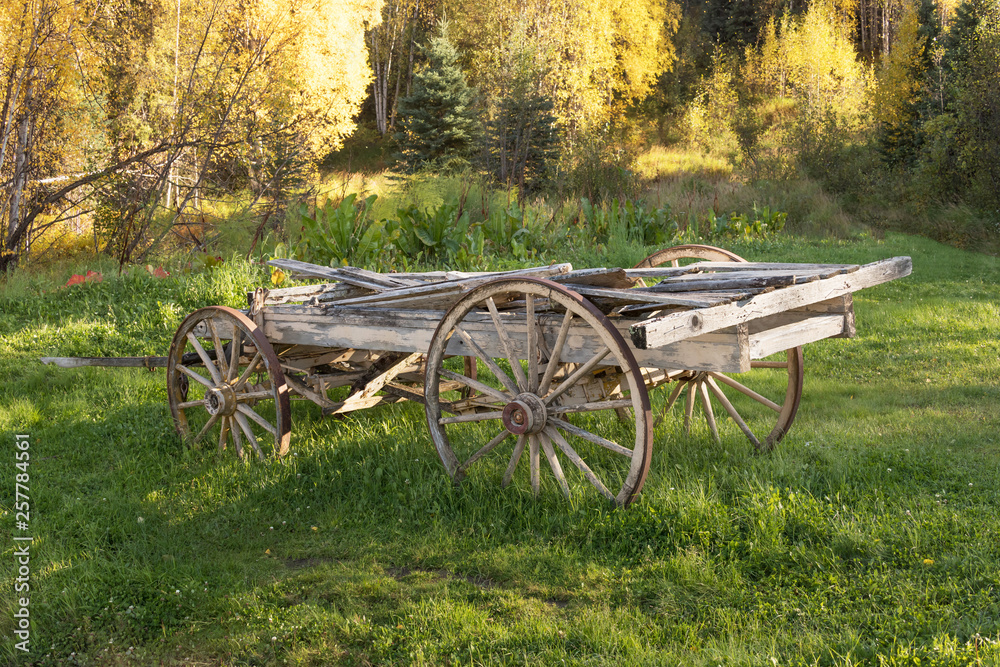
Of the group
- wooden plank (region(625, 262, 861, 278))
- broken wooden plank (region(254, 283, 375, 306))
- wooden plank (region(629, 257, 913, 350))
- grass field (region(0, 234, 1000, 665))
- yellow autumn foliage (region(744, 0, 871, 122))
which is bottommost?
grass field (region(0, 234, 1000, 665))

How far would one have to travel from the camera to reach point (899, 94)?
2489cm

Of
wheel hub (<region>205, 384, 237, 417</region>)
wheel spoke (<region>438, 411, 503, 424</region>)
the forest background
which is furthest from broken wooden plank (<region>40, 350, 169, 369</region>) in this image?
the forest background

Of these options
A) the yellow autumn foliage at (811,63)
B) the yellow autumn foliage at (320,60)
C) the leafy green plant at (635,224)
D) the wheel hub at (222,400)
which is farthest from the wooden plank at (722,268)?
the yellow autumn foliage at (811,63)

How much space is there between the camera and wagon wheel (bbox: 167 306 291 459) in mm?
4875

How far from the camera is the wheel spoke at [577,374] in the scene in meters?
3.64

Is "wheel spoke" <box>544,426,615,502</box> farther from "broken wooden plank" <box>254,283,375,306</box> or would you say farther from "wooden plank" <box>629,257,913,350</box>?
"broken wooden plank" <box>254,283,375,306</box>

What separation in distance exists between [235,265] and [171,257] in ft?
5.79

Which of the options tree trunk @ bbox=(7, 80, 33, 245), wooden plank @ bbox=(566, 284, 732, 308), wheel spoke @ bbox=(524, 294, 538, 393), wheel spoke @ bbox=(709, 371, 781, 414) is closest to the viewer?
wooden plank @ bbox=(566, 284, 732, 308)

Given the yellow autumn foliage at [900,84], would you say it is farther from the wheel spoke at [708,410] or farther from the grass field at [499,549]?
the wheel spoke at [708,410]

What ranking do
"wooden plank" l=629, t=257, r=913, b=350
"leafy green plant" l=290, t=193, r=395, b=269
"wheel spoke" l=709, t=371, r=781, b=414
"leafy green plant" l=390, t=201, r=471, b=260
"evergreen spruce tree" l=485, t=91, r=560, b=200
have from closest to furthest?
"wooden plank" l=629, t=257, r=913, b=350
"wheel spoke" l=709, t=371, r=781, b=414
"leafy green plant" l=290, t=193, r=395, b=269
"leafy green plant" l=390, t=201, r=471, b=260
"evergreen spruce tree" l=485, t=91, r=560, b=200

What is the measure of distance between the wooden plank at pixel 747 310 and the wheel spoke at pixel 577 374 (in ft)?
0.62

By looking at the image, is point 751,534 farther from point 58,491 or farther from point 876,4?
point 876,4

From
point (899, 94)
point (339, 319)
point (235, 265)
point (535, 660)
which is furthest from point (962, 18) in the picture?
point (535, 660)

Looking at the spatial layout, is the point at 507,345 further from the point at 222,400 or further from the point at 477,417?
the point at 222,400
